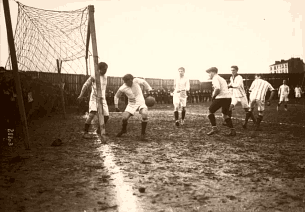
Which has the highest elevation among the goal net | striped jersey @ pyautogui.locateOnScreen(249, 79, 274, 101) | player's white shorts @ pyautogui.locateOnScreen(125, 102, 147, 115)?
the goal net

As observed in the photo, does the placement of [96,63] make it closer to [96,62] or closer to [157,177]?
[96,62]

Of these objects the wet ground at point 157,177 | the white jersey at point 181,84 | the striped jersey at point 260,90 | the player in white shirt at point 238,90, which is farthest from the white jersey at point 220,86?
the white jersey at point 181,84

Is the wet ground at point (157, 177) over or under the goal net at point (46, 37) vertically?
under

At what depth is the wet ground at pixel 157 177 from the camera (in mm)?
3218

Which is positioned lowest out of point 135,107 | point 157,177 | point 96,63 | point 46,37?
point 157,177

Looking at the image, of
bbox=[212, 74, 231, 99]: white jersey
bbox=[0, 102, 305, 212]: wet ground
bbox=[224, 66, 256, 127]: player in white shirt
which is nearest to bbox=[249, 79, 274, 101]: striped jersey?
bbox=[224, 66, 256, 127]: player in white shirt

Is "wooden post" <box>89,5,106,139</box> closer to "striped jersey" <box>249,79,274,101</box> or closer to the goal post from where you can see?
the goal post

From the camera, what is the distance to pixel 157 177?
418 cm

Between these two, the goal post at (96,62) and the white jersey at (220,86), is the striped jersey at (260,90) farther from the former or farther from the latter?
the goal post at (96,62)

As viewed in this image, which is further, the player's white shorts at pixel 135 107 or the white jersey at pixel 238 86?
the white jersey at pixel 238 86

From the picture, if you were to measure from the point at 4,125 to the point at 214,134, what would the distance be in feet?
16.0

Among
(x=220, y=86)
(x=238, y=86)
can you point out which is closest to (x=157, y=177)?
(x=220, y=86)

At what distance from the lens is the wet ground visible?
3.22 m

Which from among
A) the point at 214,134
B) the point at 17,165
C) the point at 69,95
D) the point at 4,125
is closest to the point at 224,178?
the point at 17,165
